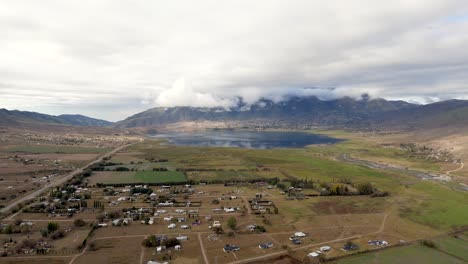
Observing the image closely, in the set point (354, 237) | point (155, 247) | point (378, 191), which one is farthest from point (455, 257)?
point (155, 247)

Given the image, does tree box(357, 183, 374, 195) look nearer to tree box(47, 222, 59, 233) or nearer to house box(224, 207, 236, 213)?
house box(224, 207, 236, 213)

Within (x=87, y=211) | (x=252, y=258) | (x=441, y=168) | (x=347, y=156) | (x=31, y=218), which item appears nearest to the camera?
(x=252, y=258)

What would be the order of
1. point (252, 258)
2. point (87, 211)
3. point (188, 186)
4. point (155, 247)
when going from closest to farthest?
point (252, 258)
point (155, 247)
point (87, 211)
point (188, 186)

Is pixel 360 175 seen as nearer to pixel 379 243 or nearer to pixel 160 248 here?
pixel 379 243

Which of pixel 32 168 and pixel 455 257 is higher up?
pixel 32 168

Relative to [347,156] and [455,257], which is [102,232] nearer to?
[455,257]

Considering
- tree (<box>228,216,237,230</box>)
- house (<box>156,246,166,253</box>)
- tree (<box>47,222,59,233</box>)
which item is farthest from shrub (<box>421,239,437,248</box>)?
tree (<box>47,222,59,233</box>)
